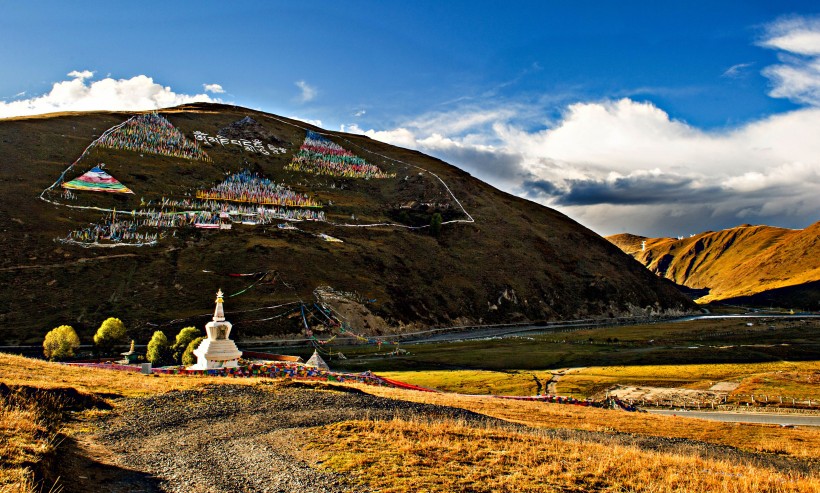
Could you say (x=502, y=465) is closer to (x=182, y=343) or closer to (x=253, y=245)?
(x=182, y=343)

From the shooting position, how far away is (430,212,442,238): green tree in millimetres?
166125

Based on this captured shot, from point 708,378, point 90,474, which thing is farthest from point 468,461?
point 708,378

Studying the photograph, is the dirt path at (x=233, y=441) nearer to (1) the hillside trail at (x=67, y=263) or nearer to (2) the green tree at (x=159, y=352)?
(2) the green tree at (x=159, y=352)

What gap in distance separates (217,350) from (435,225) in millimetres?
127640

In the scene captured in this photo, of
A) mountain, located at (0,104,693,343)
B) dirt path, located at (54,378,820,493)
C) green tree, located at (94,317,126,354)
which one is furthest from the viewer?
mountain, located at (0,104,693,343)

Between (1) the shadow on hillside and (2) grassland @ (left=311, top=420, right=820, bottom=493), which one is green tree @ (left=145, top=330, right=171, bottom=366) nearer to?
(1) the shadow on hillside

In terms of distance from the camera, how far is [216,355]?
4238 cm

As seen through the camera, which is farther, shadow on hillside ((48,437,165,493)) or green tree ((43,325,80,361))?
green tree ((43,325,80,361))

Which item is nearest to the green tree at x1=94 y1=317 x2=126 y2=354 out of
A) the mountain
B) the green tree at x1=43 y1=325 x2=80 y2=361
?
the green tree at x1=43 y1=325 x2=80 y2=361

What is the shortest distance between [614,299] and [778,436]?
458ft

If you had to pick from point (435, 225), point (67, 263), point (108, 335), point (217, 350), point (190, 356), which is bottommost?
point (108, 335)

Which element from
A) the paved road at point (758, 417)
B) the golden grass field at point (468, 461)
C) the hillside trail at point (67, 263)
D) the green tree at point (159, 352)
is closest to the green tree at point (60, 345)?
the green tree at point (159, 352)

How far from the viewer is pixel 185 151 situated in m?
169

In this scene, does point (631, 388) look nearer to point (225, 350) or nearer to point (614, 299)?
point (225, 350)
